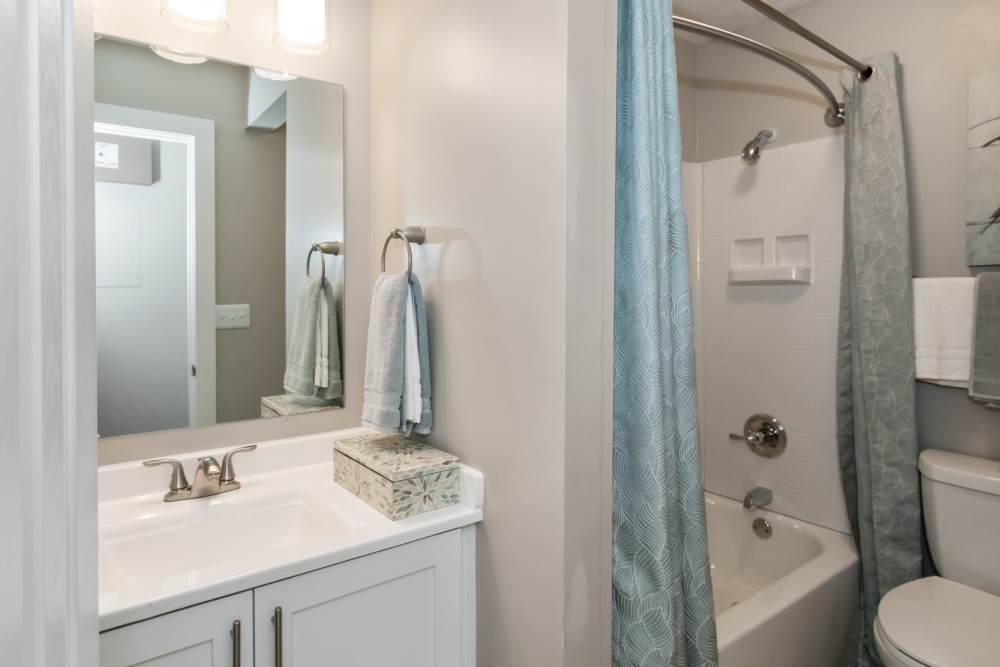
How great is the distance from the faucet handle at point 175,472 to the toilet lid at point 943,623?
1717 mm

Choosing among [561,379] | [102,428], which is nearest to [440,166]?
[561,379]

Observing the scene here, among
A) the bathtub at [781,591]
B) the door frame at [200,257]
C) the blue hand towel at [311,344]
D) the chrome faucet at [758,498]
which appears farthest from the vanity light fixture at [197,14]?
the chrome faucet at [758,498]

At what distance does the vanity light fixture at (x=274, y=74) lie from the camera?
1.50 m

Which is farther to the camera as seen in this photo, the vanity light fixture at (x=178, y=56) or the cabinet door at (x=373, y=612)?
the vanity light fixture at (x=178, y=56)

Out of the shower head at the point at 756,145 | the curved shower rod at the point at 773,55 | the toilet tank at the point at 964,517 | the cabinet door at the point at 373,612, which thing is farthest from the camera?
the shower head at the point at 756,145

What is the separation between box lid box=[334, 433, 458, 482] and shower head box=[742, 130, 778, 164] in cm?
Answer: 166

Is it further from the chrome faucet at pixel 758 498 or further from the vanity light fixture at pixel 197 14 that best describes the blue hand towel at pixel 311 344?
the chrome faucet at pixel 758 498

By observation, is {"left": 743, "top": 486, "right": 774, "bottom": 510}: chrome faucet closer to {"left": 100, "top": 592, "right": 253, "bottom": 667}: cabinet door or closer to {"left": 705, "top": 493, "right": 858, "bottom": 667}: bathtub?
{"left": 705, "top": 493, "right": 858, "bottom": 667}: bathtub

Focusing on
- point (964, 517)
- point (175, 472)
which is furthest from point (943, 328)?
point (175, 472)

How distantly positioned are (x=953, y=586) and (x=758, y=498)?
0.64 m

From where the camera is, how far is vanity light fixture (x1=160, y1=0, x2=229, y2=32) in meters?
1.36

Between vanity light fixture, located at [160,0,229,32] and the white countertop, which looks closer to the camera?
the white countertop

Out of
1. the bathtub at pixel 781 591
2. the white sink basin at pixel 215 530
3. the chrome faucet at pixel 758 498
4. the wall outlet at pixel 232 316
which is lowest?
the bathtub at pixel 781 591

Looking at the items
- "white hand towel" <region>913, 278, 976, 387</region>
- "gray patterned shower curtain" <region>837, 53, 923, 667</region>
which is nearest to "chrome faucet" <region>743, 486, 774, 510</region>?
"gray patterned shower curtain" <region>837, 53, 923, 667</region>
